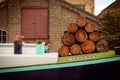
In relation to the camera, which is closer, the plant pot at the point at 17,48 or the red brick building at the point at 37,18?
the plant pot at the point at 17,48

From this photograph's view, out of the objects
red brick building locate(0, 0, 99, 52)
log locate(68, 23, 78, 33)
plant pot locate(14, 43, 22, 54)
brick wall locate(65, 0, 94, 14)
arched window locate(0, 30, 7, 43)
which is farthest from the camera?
brick wall locate(65, 0, 94, 14)

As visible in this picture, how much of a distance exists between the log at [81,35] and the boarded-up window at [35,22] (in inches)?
276

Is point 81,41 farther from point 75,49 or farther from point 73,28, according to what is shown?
point 73,28

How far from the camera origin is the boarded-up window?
14.2 metres

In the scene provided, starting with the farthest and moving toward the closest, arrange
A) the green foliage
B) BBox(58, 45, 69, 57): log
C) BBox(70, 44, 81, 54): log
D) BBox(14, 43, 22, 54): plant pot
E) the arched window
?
the arched window → the green foliage → BBox(70, 44, 81, 54): log → BBox(58, 45, 69, 57): log → BBox(14, 43, 22, 54): plant pot

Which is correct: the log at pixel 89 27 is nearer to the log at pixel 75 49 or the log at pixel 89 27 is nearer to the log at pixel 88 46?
the log at pixel 88 46

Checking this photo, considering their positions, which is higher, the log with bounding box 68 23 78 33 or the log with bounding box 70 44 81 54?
the log with bounding box 68 23 78 33

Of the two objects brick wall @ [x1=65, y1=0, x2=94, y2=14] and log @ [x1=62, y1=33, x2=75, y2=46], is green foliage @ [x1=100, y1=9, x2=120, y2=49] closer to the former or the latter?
log @ [x1=62, y1=33, x2=75, y2=46]

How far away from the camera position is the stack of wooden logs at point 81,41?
709cm

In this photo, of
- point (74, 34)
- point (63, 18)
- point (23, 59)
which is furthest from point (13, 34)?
point (23, 59)

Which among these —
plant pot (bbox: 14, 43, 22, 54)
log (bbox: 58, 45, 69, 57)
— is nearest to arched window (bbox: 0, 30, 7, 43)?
log (bbox: 58, 45, 69, 57)

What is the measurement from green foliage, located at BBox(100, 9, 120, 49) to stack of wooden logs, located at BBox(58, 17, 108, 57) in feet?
10.2

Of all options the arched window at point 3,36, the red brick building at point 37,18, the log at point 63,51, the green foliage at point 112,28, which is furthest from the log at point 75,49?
the arched window at point 3,36

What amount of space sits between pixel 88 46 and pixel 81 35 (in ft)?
1.30
